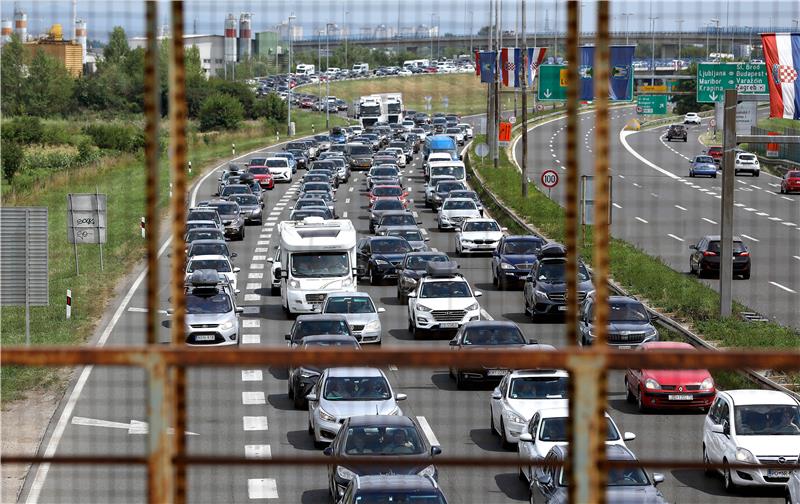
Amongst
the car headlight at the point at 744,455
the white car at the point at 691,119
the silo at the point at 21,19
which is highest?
the silo at the point at 21,19

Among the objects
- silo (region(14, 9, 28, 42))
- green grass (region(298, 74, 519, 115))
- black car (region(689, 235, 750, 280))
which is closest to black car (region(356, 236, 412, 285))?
black car (region(689, 235, 750, 280))

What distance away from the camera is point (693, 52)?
123 meters

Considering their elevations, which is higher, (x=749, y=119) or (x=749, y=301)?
(x=749, y=119)

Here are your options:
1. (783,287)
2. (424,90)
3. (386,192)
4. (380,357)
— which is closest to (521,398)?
(380,357)

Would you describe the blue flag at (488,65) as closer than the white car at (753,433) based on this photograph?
No

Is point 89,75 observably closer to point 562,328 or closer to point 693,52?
point 693,52

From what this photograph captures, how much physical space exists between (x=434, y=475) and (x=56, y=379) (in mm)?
12196

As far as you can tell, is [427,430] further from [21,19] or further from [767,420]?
[21,19]

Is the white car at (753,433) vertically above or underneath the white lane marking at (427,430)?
above

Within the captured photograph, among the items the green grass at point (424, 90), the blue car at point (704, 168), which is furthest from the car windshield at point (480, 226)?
the green grass at point (424, 90)

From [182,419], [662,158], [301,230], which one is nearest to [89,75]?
[662,158]

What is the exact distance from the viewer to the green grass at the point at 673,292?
3052cm

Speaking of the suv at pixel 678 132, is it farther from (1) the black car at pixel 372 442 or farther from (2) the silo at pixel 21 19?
(1) the black car at pixel 372 442

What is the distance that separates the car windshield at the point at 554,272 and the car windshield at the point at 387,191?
26087 mm
